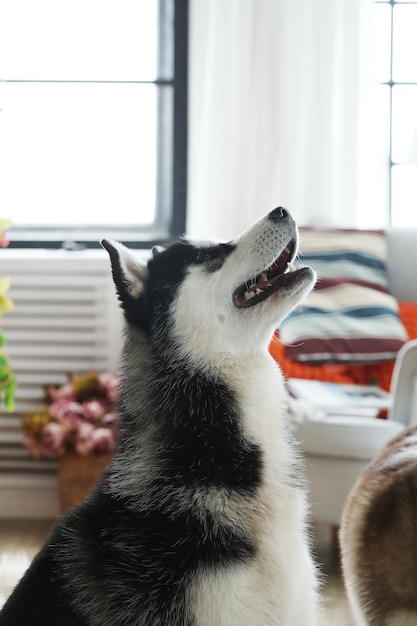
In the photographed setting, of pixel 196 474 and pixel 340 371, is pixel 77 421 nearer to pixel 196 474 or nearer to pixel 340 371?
pixel 340 371

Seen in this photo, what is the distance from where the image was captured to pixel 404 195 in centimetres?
365

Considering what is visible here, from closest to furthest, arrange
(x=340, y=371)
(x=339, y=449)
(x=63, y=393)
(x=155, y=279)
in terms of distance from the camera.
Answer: (x=155, y=279), (x=339, y=449), (x=340, y=371), (x=63, y=393)

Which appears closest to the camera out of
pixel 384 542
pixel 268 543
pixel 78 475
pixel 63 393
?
pixel 268 543

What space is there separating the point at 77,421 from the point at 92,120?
1.27 metres

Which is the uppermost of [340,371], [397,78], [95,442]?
[397,78]

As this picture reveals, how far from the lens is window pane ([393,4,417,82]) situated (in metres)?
3.57

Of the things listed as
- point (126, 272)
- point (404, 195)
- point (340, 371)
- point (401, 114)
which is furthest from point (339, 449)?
point (401, 114)

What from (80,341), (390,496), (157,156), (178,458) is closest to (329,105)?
(157,156)

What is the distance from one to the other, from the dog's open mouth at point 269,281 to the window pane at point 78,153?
2231 millimetres

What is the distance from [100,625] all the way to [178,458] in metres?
0.26

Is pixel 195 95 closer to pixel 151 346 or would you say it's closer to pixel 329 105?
pixel 329 105

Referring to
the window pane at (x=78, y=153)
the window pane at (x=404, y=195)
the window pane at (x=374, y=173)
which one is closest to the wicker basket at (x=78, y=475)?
the window pane at (x=78, y=153)

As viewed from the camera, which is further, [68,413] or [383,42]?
[383,42]

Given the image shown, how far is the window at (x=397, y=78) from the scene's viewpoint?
357 cm
